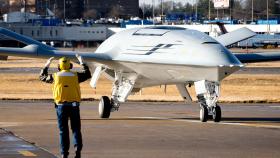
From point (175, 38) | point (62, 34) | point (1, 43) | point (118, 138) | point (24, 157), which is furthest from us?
point (62, 34)


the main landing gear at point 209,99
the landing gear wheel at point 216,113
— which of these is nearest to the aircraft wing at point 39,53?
the main landing gear at point 209,99

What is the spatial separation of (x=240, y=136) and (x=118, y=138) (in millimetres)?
3061

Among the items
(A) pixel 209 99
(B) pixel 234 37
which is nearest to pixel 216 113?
(A) pixel 209 99

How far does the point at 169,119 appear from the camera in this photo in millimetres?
29094

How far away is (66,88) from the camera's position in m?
19.1

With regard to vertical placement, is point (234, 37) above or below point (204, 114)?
above

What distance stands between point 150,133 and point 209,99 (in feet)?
11.7

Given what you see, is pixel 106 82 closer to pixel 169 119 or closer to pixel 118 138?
pixel 169 119

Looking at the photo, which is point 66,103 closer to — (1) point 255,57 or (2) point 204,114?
(2) point 204,114

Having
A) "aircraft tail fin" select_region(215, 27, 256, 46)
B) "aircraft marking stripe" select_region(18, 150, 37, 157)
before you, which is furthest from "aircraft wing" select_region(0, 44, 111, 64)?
"aircraft marking stripe" select_region(18, 150, 37, 157)

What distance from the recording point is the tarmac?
66.8 ft

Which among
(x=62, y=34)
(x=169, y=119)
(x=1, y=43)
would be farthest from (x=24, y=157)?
(x=62, y=34)

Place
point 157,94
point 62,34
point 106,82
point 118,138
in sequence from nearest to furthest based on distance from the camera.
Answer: point 118,138 → point 157,94 → point 106,82 → point 62,34

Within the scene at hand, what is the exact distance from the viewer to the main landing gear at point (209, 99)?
27.3m
